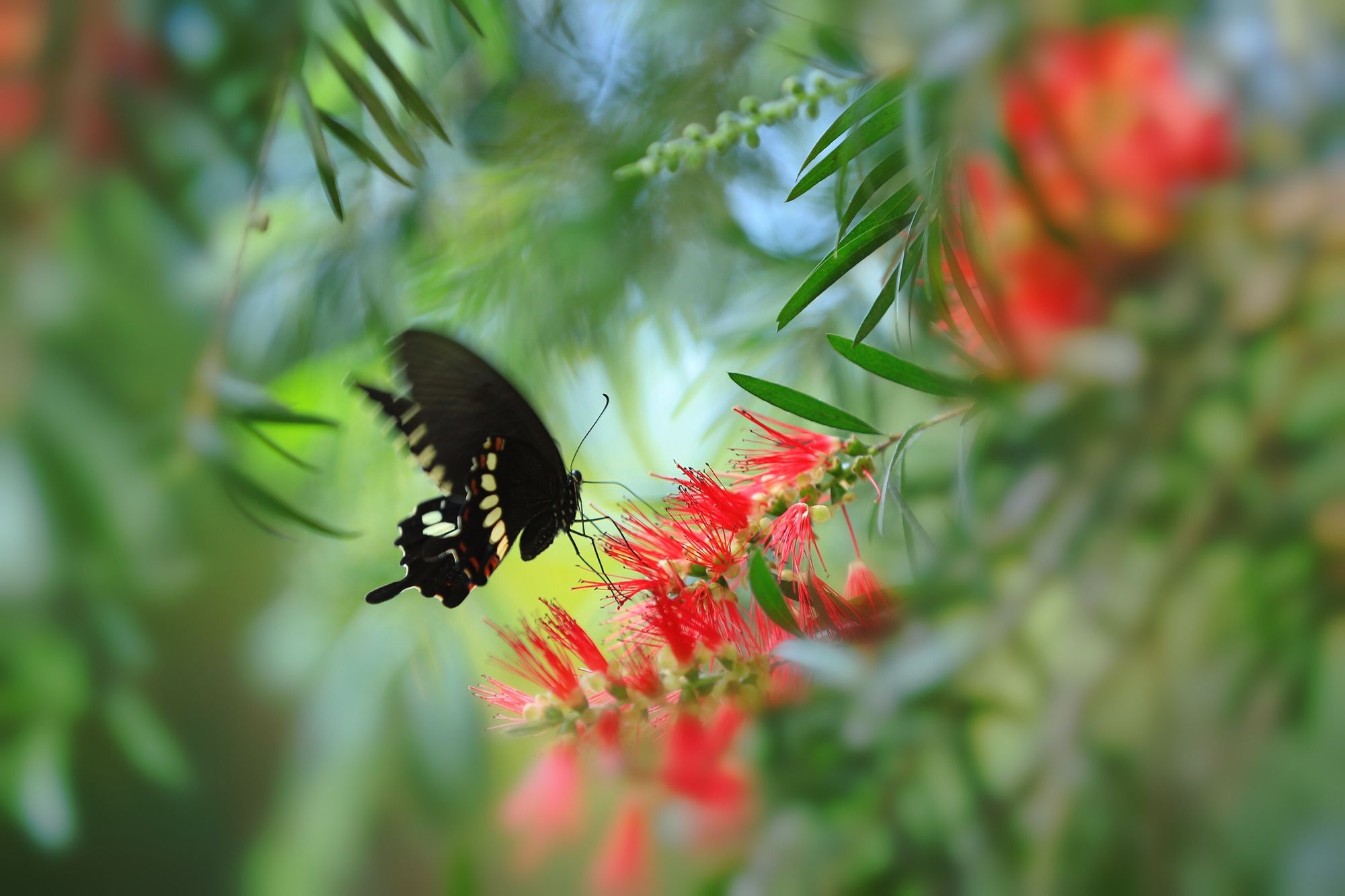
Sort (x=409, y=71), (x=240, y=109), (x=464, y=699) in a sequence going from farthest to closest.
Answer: (x=464, y=699) < (x=409, y=71) < (x=240, y=109)

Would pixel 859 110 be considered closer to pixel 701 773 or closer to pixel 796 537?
pixel 796 537

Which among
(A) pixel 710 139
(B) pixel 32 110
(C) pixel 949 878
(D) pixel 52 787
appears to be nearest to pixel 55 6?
(B) pixel 32 110

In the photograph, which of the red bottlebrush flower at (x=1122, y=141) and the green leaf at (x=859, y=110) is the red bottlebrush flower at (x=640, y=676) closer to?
the green leaf at (x=859, y=110)

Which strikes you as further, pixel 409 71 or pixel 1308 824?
pixel 409 71

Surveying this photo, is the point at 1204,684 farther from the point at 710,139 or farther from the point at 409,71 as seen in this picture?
the point at 409,71

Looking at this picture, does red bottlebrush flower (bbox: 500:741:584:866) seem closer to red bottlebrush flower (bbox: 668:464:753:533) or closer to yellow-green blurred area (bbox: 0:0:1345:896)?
yellow-green blurred area (bbox: 0:0:1345:896)

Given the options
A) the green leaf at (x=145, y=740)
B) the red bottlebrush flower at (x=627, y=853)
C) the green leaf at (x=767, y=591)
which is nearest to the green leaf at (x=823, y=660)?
the green leaf at (x=767, y=591)

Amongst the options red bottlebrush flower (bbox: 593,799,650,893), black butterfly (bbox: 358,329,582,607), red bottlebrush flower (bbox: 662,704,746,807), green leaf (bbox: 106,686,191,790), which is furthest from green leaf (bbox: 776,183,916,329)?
green leaf (bbox: 106,686,191,790)
